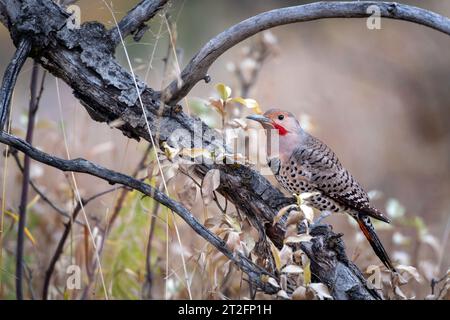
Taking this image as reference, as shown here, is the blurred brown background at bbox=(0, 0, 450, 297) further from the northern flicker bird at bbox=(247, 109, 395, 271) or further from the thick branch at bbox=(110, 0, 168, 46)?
the thick branch at bbox=(110, 0, 168, 46)

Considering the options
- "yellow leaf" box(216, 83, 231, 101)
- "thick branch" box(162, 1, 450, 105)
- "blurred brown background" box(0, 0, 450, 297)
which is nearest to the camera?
"thick branch" box(162, 1, 450, 105)

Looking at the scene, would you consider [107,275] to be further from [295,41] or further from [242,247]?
[295,41]

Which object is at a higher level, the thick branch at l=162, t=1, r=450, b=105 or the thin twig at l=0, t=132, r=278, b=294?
the thick branch at l=162, t=1, r=450, b=105

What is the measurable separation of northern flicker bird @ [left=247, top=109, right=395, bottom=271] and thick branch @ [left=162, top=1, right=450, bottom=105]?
2.56 feet

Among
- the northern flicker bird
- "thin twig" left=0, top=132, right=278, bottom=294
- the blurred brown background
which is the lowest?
"thin twig" left=0, top=132, right=278, bottom=294

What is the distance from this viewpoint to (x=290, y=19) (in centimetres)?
298

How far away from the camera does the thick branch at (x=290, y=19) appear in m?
2.84

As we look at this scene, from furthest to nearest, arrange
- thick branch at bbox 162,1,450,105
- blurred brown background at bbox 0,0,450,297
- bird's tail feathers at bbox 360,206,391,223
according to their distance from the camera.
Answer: blurred brown background at bbox 0,0,450,297 < bird's tail feathers at bbox 360,206,391,223 < thick branch at bbox 162,1,450,105

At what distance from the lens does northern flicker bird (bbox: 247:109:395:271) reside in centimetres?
390

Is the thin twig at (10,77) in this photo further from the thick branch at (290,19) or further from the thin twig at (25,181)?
the thin twig at (25,181)

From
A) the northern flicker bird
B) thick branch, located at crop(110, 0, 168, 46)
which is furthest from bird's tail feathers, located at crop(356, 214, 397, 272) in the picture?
thick branch, located at crop(110, 0, 168, 46)

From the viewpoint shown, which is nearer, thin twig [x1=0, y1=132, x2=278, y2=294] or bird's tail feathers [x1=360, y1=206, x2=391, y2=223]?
thin twig [x1=0, y1=132, x2=278, y2=294]

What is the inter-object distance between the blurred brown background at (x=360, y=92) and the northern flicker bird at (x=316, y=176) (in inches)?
96.2

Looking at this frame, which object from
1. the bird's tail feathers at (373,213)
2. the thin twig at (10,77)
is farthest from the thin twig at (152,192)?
the bird's tail feathers at (373,213)
